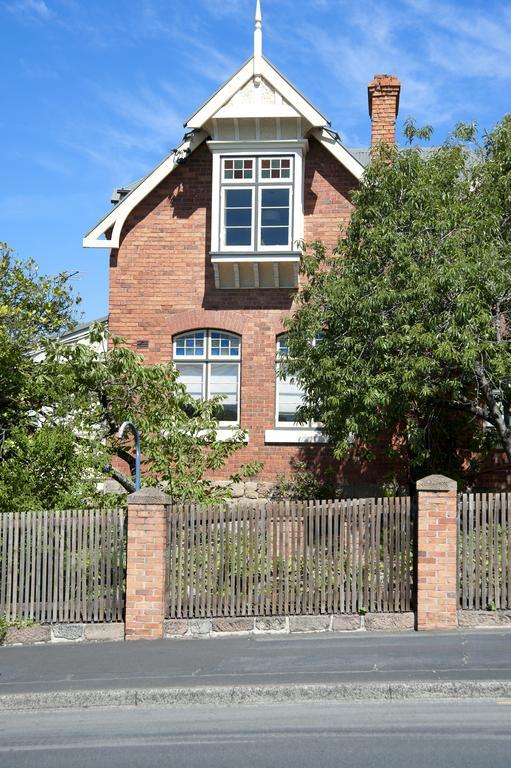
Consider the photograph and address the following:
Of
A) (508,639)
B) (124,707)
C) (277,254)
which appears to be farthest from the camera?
(277,254)

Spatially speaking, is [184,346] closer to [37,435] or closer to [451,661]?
[37,435]

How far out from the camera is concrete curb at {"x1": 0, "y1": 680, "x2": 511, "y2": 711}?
936 centimetres

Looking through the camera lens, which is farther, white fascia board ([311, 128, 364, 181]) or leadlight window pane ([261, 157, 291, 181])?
leadlight window pane ([261, 157, 291, 181])

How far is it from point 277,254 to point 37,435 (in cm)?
671

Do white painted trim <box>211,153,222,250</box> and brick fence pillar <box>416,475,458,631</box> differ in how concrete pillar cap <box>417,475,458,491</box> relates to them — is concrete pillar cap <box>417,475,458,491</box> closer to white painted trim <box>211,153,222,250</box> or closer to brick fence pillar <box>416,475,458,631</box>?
brick fence pillar <box>416,475,458,631</box>

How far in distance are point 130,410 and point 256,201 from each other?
5.88 meters

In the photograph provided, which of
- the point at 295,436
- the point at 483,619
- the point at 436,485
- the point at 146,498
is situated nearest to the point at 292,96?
the point at 295,436

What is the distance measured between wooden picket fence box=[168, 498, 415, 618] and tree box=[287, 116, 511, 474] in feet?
8.20

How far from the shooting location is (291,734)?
26.8 feet

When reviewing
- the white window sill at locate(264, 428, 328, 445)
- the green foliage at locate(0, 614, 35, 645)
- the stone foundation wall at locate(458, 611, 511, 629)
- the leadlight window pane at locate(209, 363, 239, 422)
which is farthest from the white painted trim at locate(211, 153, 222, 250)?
the stone foundation wall at locate(458, 611, 511, 629)

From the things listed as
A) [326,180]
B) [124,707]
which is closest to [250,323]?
[326,180]

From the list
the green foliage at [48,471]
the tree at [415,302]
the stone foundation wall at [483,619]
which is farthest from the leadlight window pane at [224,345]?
the stone foundation wall at [483,619]

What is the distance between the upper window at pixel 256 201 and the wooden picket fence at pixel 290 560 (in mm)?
7775

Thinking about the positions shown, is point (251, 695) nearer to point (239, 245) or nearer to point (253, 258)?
point (253, 258)
